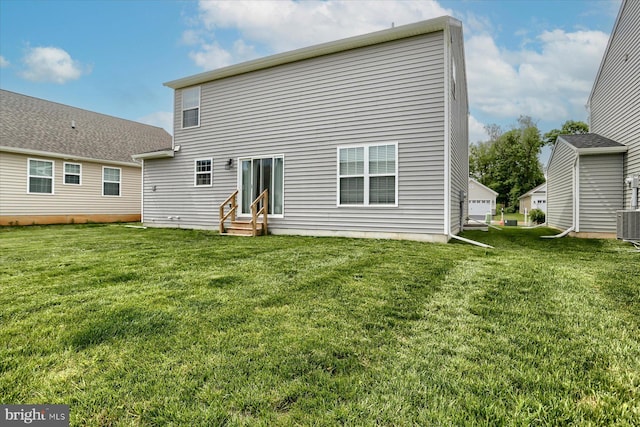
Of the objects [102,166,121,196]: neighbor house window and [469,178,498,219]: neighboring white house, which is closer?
[102,166,121,196]: neighbor house window

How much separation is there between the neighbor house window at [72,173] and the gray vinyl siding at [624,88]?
19503 millimetres

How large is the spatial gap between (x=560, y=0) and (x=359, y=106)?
10.4m

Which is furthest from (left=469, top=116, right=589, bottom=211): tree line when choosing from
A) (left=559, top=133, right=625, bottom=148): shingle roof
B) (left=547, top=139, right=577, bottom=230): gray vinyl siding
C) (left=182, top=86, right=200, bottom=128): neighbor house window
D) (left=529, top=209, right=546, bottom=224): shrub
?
(left=182, top=86, right=200, bottom=128): neighbor house window

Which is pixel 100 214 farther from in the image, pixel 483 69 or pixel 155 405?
pixel 483 69

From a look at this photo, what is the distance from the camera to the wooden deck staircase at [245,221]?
8.43 m

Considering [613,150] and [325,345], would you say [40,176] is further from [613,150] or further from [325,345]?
[613,150]

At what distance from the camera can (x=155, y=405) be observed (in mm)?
1569

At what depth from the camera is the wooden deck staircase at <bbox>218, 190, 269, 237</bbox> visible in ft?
27.7

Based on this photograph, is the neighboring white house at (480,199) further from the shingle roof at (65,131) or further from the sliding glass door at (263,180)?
the shingle roof at (65,131)

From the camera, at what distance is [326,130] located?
836cm

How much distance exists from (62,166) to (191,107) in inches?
293

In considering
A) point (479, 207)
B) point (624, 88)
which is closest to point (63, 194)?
point (624, 88)

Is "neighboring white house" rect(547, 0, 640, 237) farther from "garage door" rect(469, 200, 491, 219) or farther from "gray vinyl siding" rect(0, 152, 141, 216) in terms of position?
"garage door" rect(469, 200, 491, 219)

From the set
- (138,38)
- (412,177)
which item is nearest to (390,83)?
(412,177)
